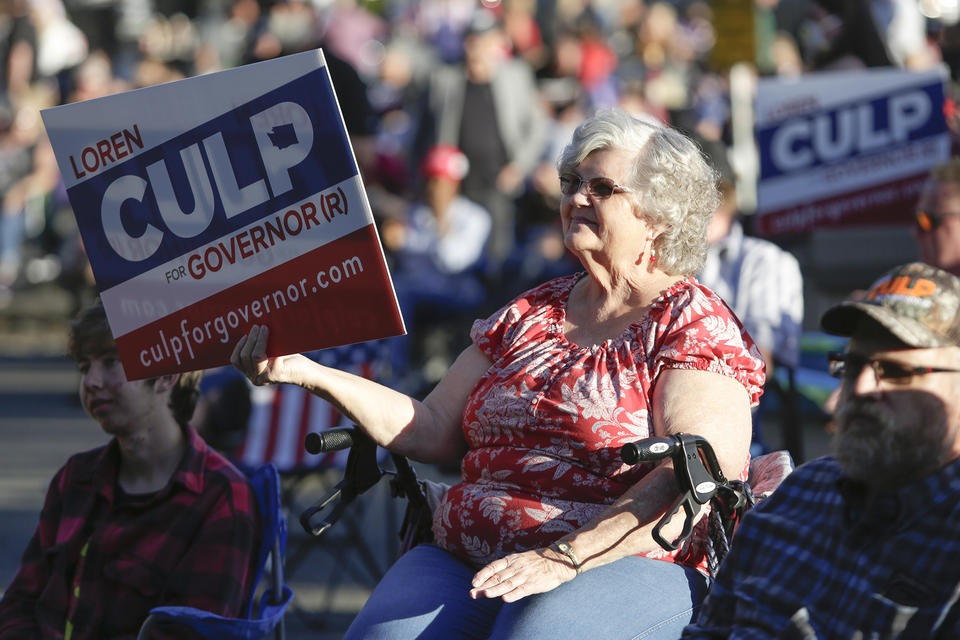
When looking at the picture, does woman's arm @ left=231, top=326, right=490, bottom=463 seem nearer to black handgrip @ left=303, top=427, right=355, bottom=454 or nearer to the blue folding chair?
black handgrip @ left=303, top=427, right=355, bottom=454

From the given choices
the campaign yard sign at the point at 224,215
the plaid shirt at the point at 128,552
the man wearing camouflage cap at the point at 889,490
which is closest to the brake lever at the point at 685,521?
the man wearing camouflage cap at the point at 889,490

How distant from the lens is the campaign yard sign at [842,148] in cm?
770

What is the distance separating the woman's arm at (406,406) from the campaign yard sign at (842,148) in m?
4.16

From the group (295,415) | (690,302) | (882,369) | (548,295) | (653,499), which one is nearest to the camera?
(882,369)

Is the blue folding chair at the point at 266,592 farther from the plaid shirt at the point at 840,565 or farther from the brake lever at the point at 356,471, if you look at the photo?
the plaid shirt at the point at 840,565

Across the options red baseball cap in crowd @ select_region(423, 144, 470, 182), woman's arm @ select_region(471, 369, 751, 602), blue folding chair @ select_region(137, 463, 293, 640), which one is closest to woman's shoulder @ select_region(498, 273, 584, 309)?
woman's arm @ select_region(471, 369, 751, 602)

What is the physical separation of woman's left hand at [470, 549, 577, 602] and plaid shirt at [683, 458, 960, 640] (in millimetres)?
331

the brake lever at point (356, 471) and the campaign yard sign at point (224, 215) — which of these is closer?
the campaign yard sign at point (224, 215)

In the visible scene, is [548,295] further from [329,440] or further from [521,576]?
[521,576]

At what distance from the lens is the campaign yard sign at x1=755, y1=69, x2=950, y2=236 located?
7695 millimetres

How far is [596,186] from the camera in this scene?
155 inches

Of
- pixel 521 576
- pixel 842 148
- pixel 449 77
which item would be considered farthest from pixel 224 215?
pixel 449 77

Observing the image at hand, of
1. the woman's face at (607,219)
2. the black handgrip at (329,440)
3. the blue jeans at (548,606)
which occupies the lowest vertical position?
the blue jeans at (548,606)

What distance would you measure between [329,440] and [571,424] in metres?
0.67
